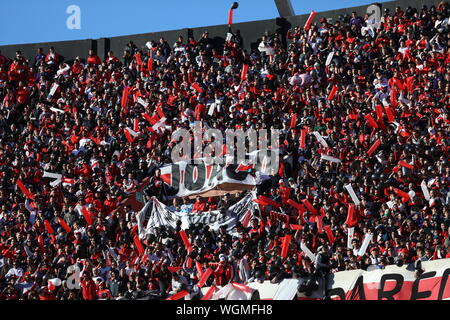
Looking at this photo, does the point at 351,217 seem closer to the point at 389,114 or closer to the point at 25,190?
the point at 389,114

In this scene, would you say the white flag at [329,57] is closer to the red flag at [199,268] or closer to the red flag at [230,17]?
the red flag at [230,17]

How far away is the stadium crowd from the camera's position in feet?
45.4

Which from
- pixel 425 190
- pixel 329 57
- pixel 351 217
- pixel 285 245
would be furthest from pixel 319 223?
pixel 329 57

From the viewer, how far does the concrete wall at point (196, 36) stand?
21391 mm

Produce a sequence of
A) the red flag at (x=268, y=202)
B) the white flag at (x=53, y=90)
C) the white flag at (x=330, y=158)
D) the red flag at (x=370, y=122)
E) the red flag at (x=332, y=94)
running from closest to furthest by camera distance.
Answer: the red flag at (x=268, y=202) → the white flag at (x=330, y=158) → the red flag at (x=370, y=122) → the red flag at (x=332, y=94) → the white flag at (x=53, y=90)

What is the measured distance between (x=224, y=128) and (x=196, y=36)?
6.07 m

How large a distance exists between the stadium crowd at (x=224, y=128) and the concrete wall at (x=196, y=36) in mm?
386

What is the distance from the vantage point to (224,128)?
61.7ft

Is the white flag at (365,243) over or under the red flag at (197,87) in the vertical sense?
under

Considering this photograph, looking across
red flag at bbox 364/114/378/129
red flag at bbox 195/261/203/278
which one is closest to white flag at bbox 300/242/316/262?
red flag at bbox 195/261/203/278

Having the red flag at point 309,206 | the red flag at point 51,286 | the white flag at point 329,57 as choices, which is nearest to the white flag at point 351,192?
the red flag at point 309,206

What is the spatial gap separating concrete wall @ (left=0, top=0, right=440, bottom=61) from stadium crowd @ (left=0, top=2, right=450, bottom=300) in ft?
1.27

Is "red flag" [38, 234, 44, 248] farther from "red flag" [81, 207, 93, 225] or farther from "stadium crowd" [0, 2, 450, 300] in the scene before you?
"red flag" [81, 207, 93, 225]

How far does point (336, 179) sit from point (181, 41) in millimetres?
9240
